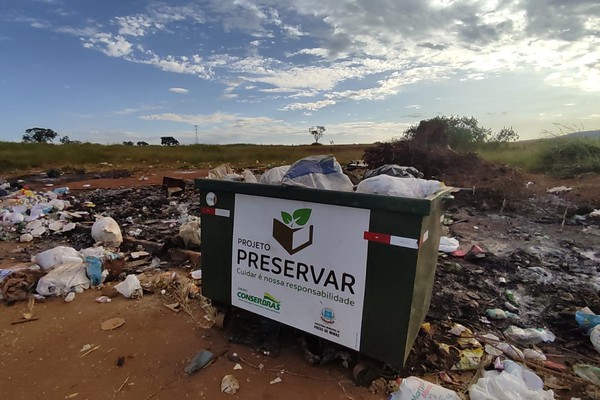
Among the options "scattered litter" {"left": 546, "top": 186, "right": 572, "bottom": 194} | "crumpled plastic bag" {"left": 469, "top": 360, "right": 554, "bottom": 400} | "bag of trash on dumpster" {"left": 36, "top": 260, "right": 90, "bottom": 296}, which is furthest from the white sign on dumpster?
"scattered litter" {"left": 546, "top": 186, "right": 572, "bottom": 194}

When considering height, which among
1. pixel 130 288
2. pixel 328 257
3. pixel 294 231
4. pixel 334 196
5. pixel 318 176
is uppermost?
pixel 318 176

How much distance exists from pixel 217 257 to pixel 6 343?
1.87 meters

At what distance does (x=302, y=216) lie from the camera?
7.04ft

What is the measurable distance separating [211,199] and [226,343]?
3.83ft

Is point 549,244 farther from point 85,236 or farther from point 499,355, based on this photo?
point 85,236

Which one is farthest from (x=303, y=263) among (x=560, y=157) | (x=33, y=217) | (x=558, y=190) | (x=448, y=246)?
(x=560, y=157)

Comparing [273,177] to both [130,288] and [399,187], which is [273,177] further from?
[130,288]

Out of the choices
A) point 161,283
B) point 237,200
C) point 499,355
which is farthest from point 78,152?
point 499,355

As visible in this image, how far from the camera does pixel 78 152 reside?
2122 centimetres

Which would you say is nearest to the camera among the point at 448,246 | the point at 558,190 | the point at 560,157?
the point at 448,246

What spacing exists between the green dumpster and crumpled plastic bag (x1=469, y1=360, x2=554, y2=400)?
482 millimetres

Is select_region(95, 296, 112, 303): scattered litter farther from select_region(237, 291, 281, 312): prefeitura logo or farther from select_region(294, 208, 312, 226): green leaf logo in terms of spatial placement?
select_region(294, 208, 312, 226): green leaf logo

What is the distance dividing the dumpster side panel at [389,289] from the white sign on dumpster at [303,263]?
58 millimetres

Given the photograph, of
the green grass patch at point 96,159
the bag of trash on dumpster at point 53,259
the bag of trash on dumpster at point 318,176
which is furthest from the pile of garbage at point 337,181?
the green grass patch at point 96,159
